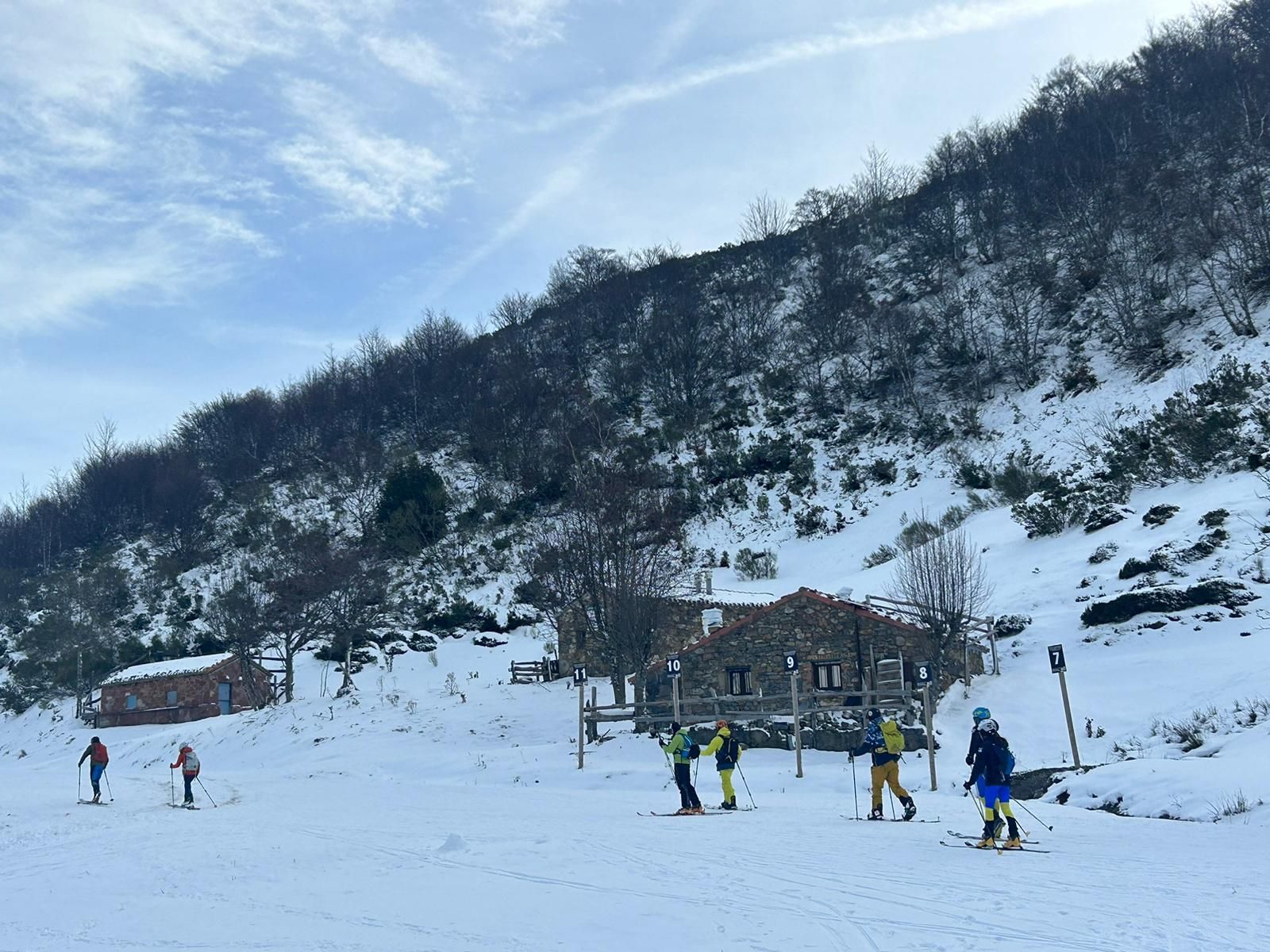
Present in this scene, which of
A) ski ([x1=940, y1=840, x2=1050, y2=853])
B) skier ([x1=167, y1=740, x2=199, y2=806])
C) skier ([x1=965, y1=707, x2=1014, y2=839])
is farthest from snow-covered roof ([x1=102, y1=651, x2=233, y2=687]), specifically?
skier ([x1=965, y1=707, x2=1014, y2=839])

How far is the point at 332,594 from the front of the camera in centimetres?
4631

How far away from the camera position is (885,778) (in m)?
14.6

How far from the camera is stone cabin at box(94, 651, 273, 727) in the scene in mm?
41531

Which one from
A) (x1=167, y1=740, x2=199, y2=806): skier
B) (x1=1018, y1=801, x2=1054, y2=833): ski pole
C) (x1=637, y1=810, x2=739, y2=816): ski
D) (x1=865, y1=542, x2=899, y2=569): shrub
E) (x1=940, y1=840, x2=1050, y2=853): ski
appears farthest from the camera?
(x1=865, y1=542, x2=899, y2=569): shrub

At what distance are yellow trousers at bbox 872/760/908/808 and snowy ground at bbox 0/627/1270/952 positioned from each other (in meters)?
0.63

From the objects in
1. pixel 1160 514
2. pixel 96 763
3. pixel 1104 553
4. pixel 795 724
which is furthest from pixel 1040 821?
pixel 1160 514

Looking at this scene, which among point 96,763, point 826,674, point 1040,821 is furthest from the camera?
point 826,674

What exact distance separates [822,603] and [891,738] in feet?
40.5

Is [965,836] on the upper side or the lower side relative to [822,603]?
lower

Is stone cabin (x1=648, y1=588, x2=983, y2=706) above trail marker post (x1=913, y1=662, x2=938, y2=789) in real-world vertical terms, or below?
above

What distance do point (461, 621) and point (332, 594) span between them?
22.9ft

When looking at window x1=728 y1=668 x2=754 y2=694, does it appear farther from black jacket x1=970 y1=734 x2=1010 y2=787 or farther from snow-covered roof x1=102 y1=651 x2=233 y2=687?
snow-covered roof x1=102 y1=651 x2=233 y2=687

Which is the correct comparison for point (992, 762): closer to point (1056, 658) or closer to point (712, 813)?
point (712, 813)

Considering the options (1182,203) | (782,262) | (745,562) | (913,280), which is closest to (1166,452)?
(745,562)
